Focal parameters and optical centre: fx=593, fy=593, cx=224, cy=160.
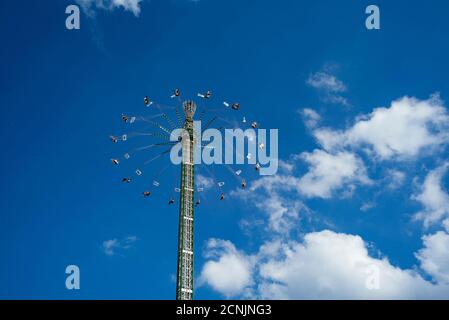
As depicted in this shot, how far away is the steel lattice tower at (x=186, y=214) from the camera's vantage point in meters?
100

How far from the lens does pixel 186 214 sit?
4134 inches

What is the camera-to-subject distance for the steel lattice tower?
100188mm
